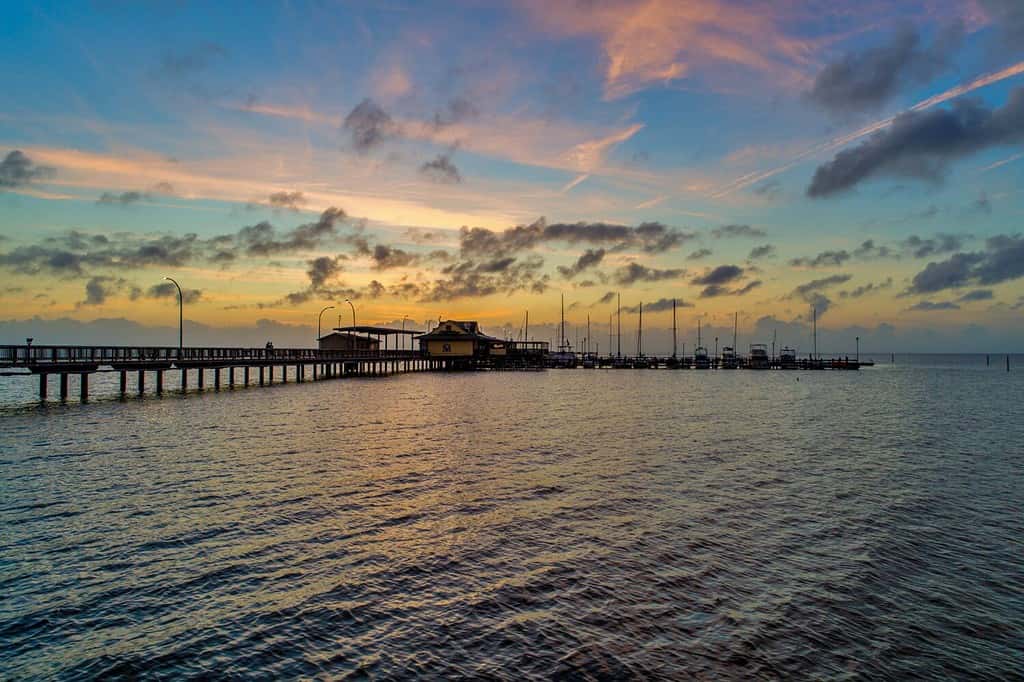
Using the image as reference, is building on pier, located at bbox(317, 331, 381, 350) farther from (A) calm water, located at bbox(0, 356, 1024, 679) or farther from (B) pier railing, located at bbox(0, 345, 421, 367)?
(A) calm water, located at bbox(0, 356, 1024, 679)

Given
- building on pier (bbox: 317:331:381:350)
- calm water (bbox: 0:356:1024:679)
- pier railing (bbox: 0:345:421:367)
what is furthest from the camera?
building on pier (bbox: 317:331:381:350)

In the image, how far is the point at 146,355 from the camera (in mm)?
54656

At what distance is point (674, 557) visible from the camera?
532 inches

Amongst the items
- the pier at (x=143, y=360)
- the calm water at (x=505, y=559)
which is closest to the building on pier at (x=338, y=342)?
the pier at (x=143, y=360)

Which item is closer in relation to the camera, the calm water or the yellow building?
the calm water

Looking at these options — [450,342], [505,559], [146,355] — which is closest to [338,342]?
[450,342]

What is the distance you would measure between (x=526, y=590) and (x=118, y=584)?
26.5ft

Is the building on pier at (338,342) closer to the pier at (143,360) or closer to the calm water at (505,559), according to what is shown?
the pier at (143,360)

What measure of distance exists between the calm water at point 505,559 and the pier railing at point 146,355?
1976 centimetres

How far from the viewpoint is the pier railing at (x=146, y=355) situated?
4338 cm

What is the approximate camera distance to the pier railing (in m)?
43.4

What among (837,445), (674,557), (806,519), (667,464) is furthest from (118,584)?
(837,445)

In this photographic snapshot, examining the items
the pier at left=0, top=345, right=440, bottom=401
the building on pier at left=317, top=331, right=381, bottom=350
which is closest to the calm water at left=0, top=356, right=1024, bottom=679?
the pier at left=0, top=345, right=440, bottom=401

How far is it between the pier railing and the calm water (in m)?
19.8
